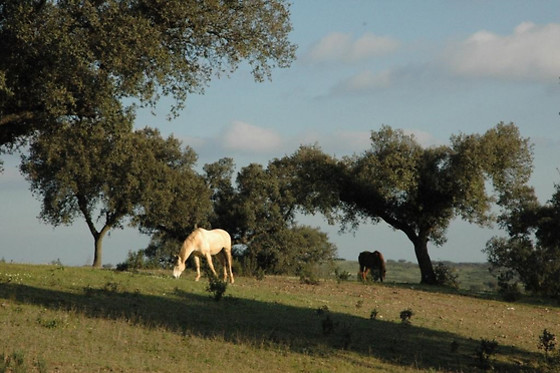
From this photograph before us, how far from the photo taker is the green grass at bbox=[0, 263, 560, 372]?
21.4 meters

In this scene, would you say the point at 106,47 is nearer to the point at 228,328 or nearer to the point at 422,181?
the point at 228,328

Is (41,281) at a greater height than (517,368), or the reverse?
(41,281)

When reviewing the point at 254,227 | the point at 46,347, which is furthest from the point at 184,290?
A: the point at 254,227

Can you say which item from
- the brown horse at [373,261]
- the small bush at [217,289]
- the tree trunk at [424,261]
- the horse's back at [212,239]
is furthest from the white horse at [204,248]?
the tree trunk at [424,261]

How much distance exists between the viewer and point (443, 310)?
36281 mm

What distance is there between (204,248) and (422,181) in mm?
20527

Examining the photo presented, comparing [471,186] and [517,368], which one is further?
[471,186]

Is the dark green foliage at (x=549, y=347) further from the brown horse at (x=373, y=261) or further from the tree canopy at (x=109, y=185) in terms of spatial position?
the tree canopy at (x=109, y=185)

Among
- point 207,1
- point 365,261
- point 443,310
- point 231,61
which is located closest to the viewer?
point 207,1

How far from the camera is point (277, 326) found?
89.3ft

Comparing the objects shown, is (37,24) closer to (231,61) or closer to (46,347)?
(231,61)

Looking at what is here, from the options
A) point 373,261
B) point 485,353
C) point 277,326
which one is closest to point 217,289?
point 277,326

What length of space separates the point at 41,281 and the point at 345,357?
45.8ft

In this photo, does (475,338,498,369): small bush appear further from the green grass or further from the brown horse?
the brown horse
